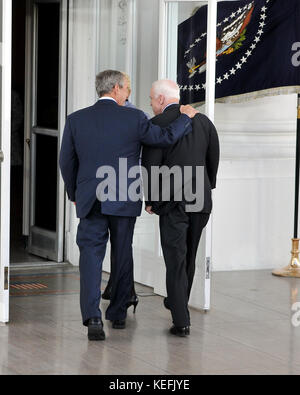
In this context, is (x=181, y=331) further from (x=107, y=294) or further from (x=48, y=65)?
(x=48, y=65)

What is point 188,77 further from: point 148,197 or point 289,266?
point 289,266

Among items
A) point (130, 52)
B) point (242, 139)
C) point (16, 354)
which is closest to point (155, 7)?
point (130, 52)

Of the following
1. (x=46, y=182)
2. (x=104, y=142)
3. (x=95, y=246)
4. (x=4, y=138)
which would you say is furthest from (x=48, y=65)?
(x=95, y=246)

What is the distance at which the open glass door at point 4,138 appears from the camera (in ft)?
17.6

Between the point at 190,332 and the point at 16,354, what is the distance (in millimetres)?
1132

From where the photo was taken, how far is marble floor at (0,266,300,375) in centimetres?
462

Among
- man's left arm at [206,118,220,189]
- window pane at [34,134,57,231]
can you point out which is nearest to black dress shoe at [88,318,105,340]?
man's left arm at [206,118,220,189]

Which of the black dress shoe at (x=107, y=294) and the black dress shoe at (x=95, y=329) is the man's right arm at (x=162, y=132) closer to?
the black dress shoe at (x=95, y=329)

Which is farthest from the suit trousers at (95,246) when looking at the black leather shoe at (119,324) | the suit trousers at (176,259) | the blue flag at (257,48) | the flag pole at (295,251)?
the flag pole at (295,251)

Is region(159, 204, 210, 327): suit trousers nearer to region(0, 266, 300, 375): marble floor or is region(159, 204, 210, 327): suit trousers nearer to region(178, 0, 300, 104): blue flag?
region(0, 266, 300, 375): marble floor

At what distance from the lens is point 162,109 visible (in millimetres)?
5410

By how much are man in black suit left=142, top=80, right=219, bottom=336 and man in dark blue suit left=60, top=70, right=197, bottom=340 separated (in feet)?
0.38

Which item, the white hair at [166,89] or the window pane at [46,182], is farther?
the window pane at [46,182]

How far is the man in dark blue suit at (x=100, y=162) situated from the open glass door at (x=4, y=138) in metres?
0.44
